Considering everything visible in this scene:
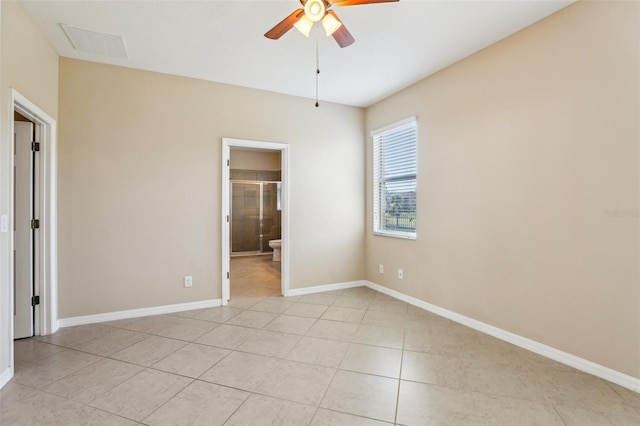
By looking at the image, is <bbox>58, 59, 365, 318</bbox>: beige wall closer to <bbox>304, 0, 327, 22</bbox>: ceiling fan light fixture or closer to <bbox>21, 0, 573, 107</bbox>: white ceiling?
<bbox>21, 0, 573, 107</bbox>: white ceiling

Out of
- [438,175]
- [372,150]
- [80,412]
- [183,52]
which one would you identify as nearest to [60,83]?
[183,52]

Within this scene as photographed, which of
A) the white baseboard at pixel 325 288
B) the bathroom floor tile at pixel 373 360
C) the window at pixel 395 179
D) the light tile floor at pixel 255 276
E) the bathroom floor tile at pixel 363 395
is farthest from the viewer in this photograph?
the light tile floor at pixel 255 276

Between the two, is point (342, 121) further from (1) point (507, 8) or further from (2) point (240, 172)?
(2) point (240, 172)

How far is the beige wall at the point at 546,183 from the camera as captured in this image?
1962 millimetres

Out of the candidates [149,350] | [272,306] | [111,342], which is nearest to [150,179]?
[111,342]

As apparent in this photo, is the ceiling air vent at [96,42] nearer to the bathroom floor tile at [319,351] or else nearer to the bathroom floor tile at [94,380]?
the bathroom floor tile at [94,380]

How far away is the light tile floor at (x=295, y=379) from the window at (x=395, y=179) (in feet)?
4.38

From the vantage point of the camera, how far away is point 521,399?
1810 millimetres

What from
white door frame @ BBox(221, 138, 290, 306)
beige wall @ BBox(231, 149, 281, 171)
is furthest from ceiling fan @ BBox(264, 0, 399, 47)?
beige wall @ BBox(231, 149, 281, 171)

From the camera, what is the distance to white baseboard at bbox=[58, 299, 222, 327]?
9.74 ft

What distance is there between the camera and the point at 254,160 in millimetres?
7227

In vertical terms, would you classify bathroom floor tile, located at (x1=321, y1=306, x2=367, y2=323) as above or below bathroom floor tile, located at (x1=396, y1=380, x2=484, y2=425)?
above

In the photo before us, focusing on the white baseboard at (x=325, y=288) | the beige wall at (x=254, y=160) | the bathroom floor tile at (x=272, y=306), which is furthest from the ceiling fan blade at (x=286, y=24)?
the beige wall at (x=254, y=160)

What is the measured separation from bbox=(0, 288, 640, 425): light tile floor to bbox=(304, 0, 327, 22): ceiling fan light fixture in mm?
2416
